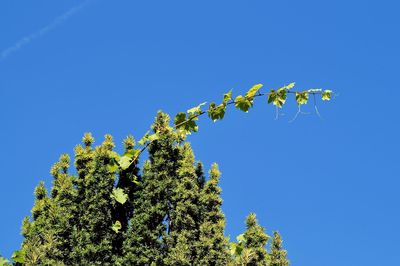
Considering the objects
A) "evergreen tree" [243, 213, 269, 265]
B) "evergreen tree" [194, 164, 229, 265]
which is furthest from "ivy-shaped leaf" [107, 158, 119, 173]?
"evergreen tree" [243, 213, 269, 265]

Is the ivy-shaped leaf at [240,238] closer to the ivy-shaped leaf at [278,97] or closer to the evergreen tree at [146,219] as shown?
the ivy-shaped leaf at [278,97]

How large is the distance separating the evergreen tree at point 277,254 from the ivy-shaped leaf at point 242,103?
22.0 metres

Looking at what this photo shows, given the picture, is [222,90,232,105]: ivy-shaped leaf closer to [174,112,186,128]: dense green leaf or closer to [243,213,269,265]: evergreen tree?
[174,112,186,128]: dense green leaf

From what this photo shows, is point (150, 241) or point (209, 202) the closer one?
point (150, 241)

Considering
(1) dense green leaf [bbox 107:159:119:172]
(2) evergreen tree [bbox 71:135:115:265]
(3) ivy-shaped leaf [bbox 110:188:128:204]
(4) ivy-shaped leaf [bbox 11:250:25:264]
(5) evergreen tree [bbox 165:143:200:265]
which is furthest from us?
(5) evergreen tree [bbox 165:143:200:265]

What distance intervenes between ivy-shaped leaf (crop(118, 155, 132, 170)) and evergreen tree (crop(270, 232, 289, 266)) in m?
22.1

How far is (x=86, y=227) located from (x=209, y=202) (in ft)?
17.6

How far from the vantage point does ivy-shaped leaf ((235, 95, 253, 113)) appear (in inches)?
131

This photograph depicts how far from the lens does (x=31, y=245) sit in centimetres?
2283

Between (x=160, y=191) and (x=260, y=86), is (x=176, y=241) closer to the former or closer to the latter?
(x=160, y=191)

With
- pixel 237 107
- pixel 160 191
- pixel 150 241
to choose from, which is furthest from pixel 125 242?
pixel 237 107

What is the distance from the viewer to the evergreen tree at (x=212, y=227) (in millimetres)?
21969

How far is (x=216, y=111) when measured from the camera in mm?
3414

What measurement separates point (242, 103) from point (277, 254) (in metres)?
22.3
